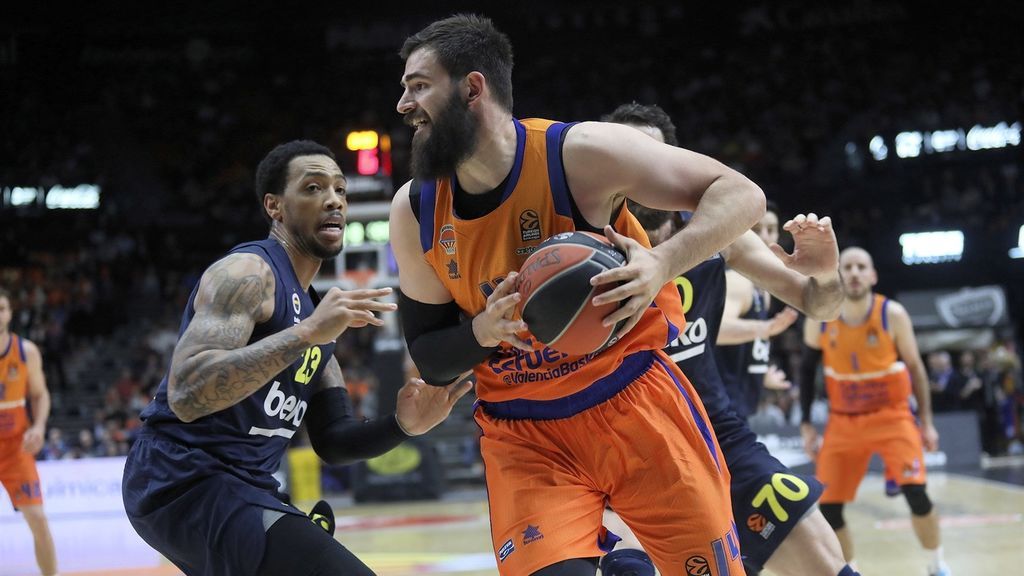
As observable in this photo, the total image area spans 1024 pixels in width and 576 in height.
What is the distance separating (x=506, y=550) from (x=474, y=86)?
4.73 ft

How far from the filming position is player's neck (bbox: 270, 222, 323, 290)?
4000mm

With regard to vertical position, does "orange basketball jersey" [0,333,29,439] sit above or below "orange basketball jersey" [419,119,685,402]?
below

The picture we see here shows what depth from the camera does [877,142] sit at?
858 inches

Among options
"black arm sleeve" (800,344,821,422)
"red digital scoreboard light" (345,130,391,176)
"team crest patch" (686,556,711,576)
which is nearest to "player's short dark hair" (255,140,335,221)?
"team crest patch" (686,556,711,576)

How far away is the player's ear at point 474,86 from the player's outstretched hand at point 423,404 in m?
1.13

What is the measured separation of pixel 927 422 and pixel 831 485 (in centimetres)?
106

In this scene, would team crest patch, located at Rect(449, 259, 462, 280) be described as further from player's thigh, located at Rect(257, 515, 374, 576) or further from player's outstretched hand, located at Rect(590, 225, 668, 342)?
player's thigh, located at Rect(257, 515, 374, 576)

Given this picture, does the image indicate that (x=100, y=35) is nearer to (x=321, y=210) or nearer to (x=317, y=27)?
(x=317, y=27)

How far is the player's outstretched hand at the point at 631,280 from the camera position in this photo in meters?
2.68

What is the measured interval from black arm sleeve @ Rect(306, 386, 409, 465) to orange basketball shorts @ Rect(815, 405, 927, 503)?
4.16 m

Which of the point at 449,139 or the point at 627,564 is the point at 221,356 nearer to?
the point at 449,139

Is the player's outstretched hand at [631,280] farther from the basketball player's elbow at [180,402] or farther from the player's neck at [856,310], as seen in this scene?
the player's neck at [856,310]

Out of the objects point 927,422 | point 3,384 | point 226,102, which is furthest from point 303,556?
point 226,102

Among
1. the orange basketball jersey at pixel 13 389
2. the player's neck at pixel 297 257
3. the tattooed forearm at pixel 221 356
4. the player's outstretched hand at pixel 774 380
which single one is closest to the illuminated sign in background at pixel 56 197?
the orange basketball jersey at pixel 13 389
